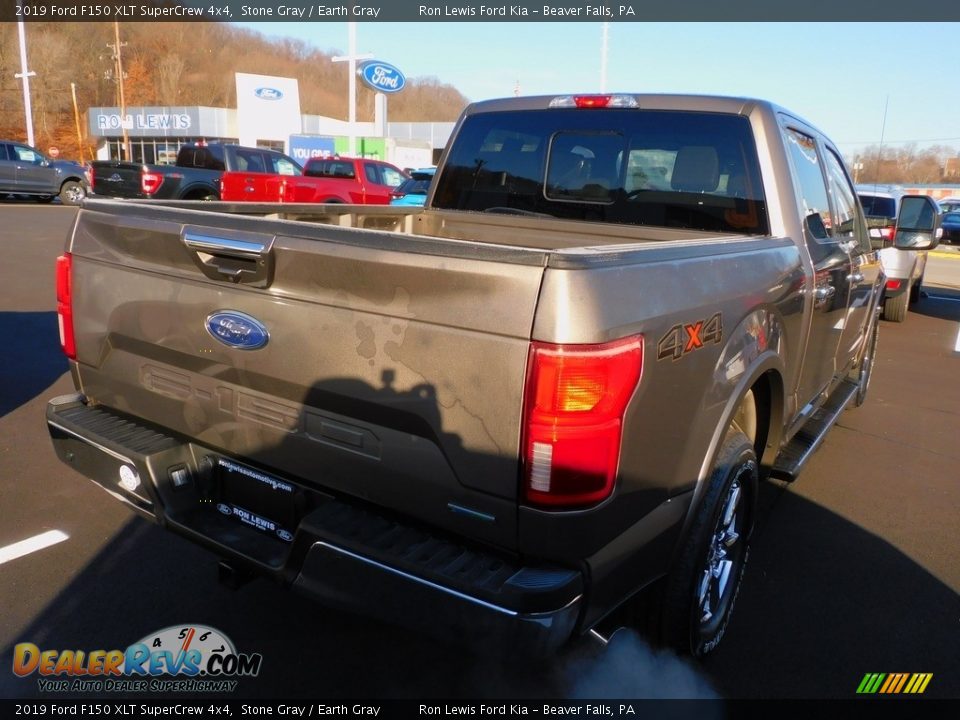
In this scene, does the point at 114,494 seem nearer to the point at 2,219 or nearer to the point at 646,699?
the point at 646,699

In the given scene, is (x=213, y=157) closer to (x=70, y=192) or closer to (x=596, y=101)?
(x=70, y=192)

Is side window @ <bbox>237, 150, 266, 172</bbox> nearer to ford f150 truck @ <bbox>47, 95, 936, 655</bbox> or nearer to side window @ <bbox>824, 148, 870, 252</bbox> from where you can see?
side window @ <bbox>824, 148, 870, 252</bbox>

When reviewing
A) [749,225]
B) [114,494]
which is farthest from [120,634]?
[749,225]

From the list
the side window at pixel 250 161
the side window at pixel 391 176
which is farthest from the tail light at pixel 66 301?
the side window at pixel 250 161

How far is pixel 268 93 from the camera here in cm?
4812

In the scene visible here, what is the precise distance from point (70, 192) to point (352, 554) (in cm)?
2679

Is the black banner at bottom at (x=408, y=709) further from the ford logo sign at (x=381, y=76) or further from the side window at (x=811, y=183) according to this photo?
the ford logo sign at (x=381, y=76)

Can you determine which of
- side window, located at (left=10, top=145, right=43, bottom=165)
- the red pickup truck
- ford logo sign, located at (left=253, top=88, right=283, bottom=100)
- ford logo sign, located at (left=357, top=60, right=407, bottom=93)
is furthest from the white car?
ford logo sign, located at (left=253, top=88, right=283, bottom=100)

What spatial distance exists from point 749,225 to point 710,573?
153 cm

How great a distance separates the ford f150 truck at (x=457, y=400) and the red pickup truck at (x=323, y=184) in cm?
1433

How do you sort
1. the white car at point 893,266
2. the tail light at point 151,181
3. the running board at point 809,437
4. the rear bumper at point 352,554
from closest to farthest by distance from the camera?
1. the rear bumper at point 352,554
2. the running board at point 809,437
3. the white car at point 893,266
4. the tail light at point 151,181

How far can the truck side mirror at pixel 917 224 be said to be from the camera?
4.88 metres

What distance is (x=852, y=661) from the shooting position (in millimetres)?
2924

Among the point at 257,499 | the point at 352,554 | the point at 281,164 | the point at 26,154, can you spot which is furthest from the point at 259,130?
the point at 352,554
